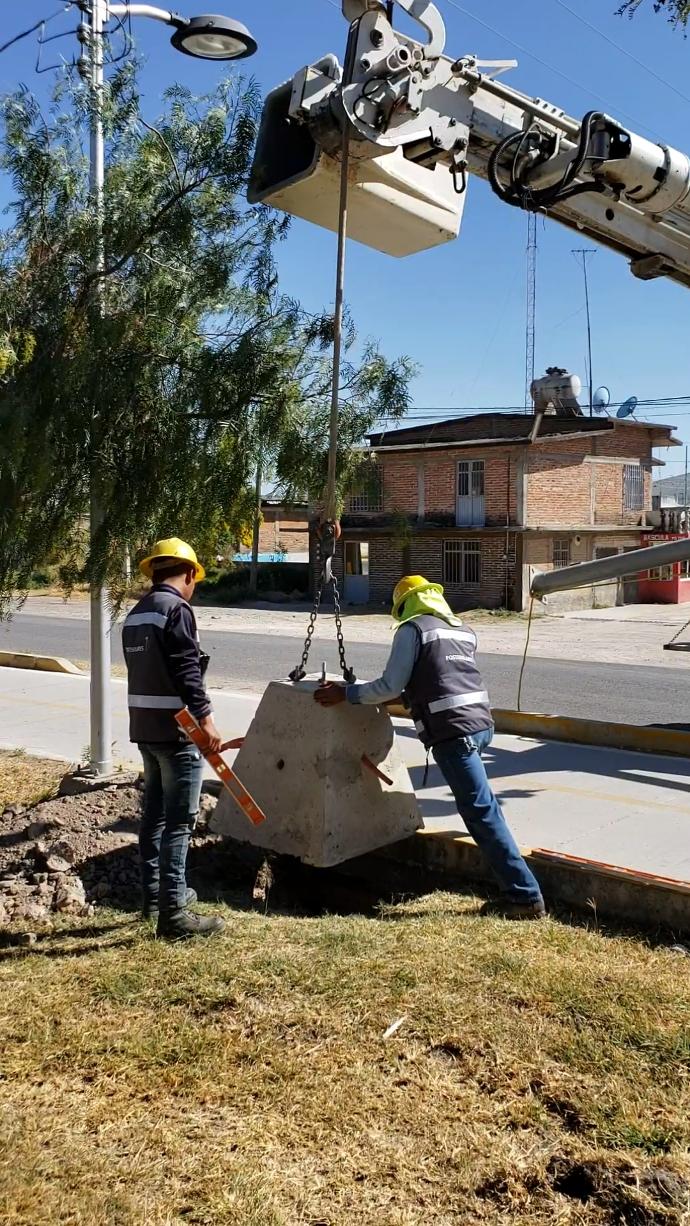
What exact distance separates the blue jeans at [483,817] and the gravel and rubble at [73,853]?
1.88 metres

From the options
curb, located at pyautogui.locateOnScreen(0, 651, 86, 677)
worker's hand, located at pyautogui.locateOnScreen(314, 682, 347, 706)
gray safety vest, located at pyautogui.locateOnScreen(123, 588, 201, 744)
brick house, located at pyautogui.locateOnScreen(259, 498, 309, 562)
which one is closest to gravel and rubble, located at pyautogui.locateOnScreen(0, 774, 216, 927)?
gray safety vest, located at pyautogui.locateOnScreen(123, 588, 201, 744)

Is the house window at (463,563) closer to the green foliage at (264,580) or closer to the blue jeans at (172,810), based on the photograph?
the green foliage at (264,580)

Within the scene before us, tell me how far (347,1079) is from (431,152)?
16.2 feet

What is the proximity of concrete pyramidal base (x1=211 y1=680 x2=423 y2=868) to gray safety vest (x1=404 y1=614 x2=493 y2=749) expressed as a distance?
0.41 metres

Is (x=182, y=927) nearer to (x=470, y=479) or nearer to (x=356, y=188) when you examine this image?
Result: (x=356, y=188)

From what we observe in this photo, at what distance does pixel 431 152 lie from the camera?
6070mm

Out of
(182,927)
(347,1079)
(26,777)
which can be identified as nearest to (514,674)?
(26,777)

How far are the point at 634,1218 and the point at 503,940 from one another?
6.14 feet

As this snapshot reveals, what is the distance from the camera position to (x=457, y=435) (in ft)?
118

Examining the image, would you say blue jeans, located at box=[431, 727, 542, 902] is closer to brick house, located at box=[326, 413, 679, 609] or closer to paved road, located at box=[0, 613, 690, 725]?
paved road, located at box=[0, 613, 690, 725]

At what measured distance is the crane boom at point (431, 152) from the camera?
5582mm

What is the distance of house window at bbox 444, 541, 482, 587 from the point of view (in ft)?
114

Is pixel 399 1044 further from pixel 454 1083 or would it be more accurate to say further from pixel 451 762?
pixel 451 762

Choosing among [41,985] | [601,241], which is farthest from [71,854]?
[601,241]
